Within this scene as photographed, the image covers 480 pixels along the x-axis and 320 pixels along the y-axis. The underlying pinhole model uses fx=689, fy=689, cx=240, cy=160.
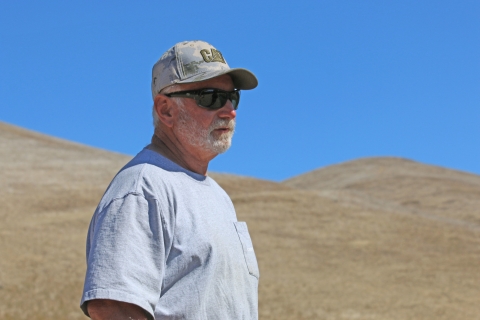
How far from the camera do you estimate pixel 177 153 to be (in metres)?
3.15

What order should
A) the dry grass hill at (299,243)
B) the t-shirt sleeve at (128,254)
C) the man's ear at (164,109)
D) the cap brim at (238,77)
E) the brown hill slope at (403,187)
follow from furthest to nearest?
the brown hill slope at (403,187)
the dry grass hill at (299,243)
the man's ear at (164,109)
the cap brim at (238,77)
the t-shirt sleeve at (128,254)

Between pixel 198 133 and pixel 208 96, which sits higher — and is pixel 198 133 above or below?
below

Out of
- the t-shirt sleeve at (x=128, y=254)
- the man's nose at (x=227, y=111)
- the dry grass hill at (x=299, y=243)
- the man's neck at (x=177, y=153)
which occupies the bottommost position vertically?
the dry grass hill at (x=299, y=243)

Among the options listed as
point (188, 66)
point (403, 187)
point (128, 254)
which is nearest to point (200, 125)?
point (188, 66)

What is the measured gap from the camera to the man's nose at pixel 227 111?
10.4ft

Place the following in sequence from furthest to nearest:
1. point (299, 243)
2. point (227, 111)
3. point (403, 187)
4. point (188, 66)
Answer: point (403, 187) → point (299, 243) → point (227, 111) → point (188, 66)

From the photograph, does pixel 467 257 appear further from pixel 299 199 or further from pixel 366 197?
pixel 366 197

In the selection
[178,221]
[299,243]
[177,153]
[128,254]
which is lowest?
[299,243]

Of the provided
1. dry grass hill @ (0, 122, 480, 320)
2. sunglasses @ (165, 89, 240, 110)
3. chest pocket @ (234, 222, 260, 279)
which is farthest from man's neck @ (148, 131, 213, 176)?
dry grass hill @ (0, 122, 480, 320)

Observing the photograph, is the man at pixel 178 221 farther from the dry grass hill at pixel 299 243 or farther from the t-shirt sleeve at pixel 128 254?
the dry grass hill at pixel 299 243

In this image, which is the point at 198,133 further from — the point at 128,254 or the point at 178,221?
the point at 128,254

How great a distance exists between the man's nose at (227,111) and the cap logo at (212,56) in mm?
202

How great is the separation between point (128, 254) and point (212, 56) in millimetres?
1029

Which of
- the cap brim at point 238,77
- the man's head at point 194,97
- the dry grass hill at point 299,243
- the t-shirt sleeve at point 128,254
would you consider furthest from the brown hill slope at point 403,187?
the t-shirt sleeve at point 128,254
